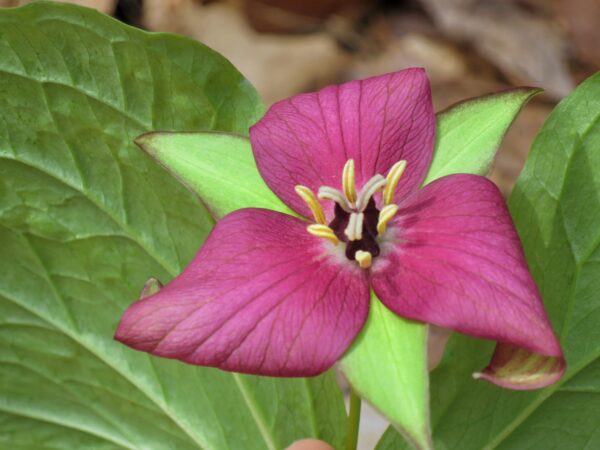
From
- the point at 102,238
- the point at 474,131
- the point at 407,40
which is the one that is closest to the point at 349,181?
the point at 474,131

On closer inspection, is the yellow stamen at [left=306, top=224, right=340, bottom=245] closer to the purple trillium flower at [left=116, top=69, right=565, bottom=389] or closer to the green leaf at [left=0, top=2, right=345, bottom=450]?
the purple trillium flower at [left=116, top=69, right=565, bottom=389]

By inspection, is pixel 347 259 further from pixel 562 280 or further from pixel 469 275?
pixel 562 280

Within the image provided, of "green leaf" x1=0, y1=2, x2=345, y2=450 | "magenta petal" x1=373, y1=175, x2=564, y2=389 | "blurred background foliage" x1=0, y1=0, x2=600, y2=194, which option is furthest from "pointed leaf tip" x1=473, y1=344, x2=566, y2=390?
"blurred background foliage" x1=0, y1=0, x2=600, y2=194

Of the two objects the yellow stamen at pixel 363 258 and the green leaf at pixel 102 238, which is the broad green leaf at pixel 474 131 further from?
the green leaf at pixel 102 238

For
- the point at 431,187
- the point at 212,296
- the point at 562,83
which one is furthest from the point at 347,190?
the point at 562,83

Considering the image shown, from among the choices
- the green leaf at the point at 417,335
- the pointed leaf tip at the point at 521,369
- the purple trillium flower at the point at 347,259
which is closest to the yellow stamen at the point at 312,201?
the purple trillium flower at the point at 347,259

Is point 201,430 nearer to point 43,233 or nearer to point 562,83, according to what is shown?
point 43,233
